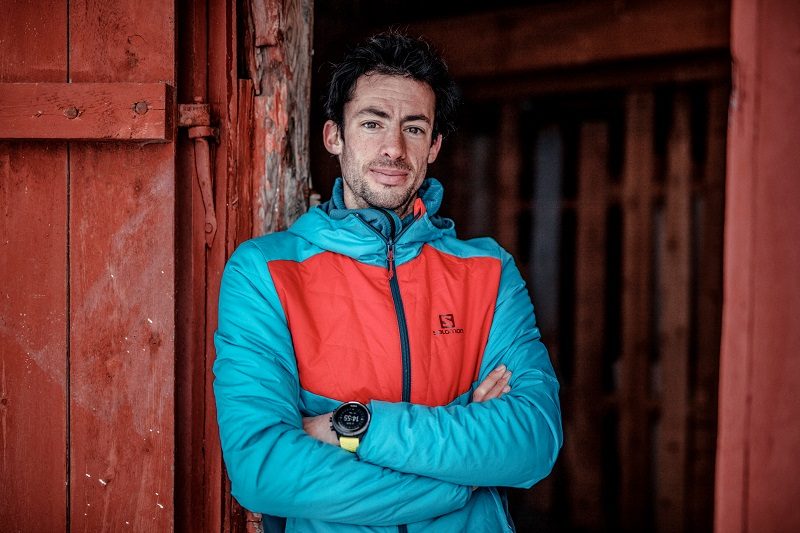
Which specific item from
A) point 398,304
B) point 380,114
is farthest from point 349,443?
point 380,114

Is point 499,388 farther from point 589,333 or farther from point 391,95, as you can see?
point 589,333

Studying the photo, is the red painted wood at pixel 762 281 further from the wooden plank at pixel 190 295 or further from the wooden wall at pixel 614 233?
the wooden wall at pixel 614 233

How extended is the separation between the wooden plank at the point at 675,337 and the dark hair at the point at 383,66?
1.95 m

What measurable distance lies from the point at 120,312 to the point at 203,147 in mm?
581

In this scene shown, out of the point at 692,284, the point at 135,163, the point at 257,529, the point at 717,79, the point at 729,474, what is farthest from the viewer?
the point at 692,284

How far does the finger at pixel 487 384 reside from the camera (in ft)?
5.52

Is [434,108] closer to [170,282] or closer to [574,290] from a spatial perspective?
[170,282]

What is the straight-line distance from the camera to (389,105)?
6.39 feet

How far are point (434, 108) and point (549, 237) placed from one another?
6.38 ft

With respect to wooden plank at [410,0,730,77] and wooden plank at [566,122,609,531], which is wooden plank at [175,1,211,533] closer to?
wooden plank at [410,0,730,77]

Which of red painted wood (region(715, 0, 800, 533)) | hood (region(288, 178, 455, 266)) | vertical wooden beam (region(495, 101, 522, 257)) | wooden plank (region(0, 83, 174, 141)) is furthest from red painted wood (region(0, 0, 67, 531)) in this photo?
vertical wooden beam (region(495, 101, 522, 257))

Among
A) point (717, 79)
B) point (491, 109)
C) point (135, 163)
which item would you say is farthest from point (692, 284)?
point (135, 163)

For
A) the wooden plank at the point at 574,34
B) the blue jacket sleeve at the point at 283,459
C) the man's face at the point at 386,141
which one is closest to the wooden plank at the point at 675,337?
the wooden plank at the point at 574,34

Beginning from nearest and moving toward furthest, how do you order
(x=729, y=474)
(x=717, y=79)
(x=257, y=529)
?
(x=729, y=474), (x=257, y=529), (x=717, y=79)
